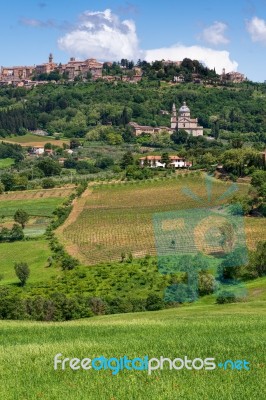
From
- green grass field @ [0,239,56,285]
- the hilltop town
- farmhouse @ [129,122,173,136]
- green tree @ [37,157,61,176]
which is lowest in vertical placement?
green grass field @ [0,239,56,285]

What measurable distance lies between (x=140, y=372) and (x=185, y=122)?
131665 millimetres

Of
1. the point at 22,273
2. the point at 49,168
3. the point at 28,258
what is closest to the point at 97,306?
the point at 22,273

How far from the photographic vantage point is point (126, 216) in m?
61.6

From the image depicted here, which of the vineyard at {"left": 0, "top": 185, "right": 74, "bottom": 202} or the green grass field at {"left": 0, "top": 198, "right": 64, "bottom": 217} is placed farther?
the vineyard at {"left": 0, "top": 185, "right": 74, "bottom": 202}

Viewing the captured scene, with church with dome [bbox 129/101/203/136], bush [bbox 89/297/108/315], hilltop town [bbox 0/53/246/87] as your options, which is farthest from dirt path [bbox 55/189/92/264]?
hilltop town [bbox 0/53/246/87]

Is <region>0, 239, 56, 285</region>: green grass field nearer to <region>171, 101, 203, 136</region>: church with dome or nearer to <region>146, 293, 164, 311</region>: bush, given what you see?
<region>146, 293, 164, 311</region>: bush

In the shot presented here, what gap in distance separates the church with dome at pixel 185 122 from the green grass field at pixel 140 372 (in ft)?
407

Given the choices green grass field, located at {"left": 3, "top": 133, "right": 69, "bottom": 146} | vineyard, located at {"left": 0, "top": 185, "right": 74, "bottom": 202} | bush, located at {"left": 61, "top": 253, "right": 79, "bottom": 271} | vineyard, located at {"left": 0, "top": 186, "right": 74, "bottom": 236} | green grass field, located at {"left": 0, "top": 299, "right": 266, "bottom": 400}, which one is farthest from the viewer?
green grass field, located at {"left": 3, "top": 133, "right": 69, "bottom": 146}

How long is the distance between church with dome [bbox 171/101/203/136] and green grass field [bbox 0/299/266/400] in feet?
407

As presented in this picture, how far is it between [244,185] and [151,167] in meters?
24.4

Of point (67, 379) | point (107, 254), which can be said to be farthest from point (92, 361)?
point (107, 254)

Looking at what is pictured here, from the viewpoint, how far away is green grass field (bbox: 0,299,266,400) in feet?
23.5

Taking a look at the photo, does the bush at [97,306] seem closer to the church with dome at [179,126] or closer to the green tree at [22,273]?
the green tree at [22,273]

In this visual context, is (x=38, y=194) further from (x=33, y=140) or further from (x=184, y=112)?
(x=184, y=112)
